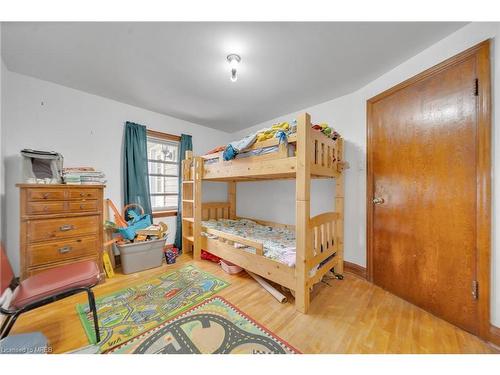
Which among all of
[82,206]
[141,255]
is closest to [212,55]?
[82,206]

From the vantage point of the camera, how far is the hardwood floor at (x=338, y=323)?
1.31 metres

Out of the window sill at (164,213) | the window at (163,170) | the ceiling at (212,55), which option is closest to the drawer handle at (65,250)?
the window sill at (164,213)

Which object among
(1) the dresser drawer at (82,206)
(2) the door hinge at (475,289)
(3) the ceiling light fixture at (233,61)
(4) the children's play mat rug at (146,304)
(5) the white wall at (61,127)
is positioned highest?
(3) the ceiling light fixture at (233,61)

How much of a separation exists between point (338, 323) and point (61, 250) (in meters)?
2.85

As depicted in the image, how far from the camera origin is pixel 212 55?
1.72 m

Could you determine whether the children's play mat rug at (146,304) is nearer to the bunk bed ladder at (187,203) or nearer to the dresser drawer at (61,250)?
the dresser drawer at (61,250)

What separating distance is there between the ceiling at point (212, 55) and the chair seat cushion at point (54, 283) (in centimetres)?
194

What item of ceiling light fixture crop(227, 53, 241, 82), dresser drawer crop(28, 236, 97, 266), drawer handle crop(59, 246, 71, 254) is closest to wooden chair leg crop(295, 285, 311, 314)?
ceiling light fixture crop(227, 53, 241, 82)

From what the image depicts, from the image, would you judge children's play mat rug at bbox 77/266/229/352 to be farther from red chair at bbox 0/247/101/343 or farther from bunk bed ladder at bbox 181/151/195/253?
bunk bed ladder at bbox 181/151/195/253

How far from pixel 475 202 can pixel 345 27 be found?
1726mm

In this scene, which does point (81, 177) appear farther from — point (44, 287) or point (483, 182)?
point (483, 182)

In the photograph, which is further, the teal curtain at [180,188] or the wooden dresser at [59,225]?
the teal curtain at [180,188]

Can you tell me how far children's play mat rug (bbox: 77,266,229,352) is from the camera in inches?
56.7
